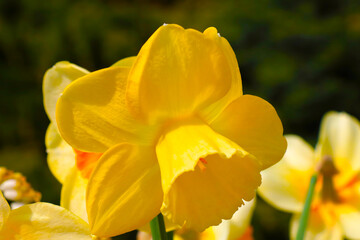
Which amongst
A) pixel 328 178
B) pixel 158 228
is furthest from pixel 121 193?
pixel 328 178

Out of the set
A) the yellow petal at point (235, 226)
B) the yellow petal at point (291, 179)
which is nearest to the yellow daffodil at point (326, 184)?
the yellow petal at point (291, 179)

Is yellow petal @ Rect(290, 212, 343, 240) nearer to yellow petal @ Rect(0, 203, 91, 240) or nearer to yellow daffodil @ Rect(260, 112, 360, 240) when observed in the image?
yellow daffodil @ Rect(260, 112, 360, 240)

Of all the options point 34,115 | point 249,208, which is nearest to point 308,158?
point 249,208

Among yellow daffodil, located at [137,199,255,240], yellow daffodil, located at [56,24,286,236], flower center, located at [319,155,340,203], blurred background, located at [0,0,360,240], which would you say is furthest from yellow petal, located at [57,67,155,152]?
blurred background, located at [0,0,360,240]

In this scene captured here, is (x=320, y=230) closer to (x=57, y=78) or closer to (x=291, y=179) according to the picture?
(x=291, y=179)

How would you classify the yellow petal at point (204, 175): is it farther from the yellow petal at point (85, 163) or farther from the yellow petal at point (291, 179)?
the yellow petal at point (291, 179)

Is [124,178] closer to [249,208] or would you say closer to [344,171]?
[249,208]
